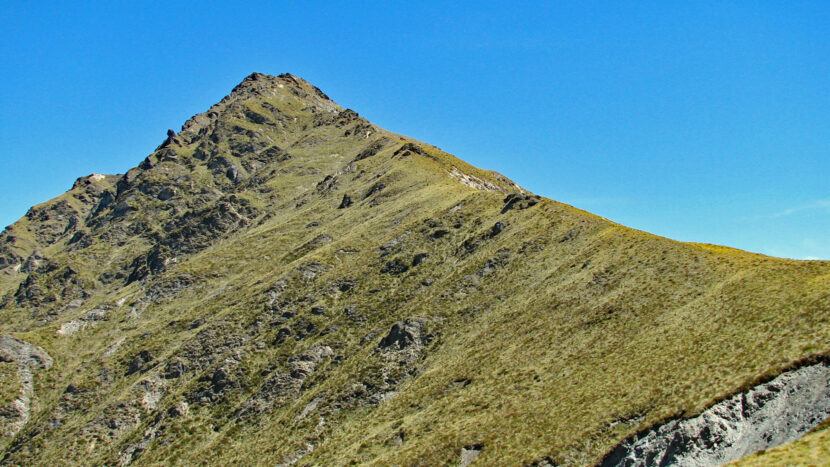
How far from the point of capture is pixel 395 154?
160m

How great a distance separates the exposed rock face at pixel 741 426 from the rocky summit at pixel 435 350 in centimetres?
11

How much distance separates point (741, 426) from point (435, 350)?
38.0 metres

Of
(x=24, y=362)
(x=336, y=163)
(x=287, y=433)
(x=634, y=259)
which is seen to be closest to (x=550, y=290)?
Answer: (x=634, y=259)

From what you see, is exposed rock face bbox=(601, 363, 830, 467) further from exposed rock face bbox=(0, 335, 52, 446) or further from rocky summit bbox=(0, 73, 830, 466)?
exposed rock face bbox=(0, 335, 52, 446)

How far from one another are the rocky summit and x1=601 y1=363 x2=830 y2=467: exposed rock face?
11cm

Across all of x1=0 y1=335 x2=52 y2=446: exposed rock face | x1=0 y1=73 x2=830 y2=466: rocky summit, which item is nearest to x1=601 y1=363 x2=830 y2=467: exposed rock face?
x1=0 y1=73 x2=830 y2=466: rocky summit

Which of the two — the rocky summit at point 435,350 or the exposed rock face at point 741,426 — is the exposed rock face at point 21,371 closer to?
the rocky summit at point 435,350

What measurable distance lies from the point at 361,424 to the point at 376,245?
46542 millimetres

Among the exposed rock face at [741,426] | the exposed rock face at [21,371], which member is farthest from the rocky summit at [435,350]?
the exposed rock face at [21,371]

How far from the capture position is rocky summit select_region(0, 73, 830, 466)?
35156 millimetres

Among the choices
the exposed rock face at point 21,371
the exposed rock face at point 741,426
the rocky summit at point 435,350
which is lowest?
the exposed rock face at point 741,426

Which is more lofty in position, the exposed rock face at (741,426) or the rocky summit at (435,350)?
the rocky summit at (435,350)

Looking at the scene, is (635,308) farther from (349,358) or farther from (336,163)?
(336,163)

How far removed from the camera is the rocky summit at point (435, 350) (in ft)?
115
